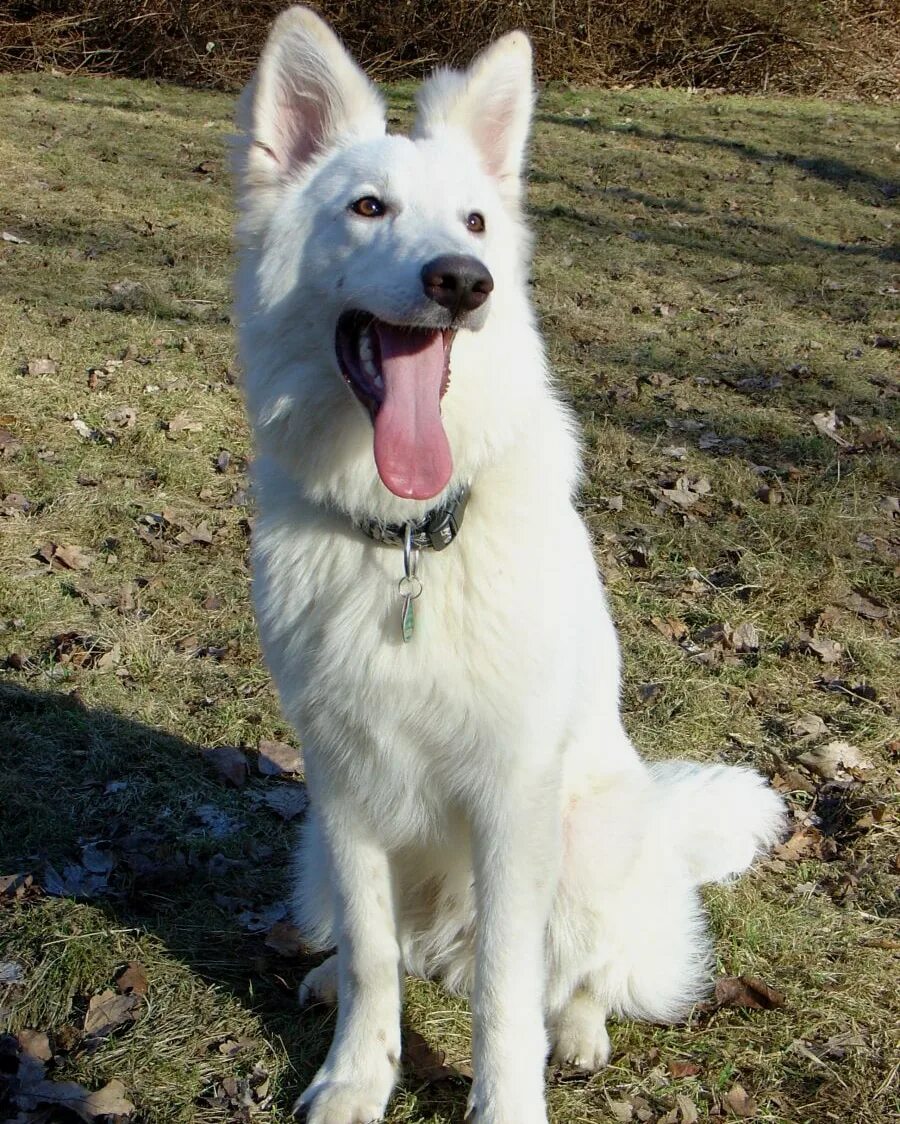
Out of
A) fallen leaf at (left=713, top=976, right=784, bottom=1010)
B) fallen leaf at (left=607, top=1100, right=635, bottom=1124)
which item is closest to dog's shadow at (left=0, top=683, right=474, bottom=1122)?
fallen leaf at (left=607, top=1100, right=635, bottom=1124)

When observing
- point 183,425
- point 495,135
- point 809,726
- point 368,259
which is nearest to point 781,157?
point 183,425

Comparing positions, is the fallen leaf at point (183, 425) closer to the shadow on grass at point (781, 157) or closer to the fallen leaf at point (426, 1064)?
the fallen leaf at point (426, 1064)

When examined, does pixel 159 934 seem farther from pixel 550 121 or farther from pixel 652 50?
pixel 652 50

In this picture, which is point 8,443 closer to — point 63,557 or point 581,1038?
point 63,557

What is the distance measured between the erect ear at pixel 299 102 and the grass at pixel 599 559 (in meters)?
1.94

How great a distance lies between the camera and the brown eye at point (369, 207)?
2352 millimetres

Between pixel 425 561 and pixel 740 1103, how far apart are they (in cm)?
142

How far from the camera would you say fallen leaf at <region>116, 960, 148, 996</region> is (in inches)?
103

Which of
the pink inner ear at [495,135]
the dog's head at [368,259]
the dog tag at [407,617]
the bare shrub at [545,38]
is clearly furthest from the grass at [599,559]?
the bare shrub at [545,38]

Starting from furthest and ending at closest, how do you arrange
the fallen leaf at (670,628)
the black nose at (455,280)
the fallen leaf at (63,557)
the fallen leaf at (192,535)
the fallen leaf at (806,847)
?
1. the fallen leaf at (192,535)
2. the fallen leaf at (63,557)
3. the fallen leaf at (670,628)
4. the fallen leaf at (806,847)
5. the black nose at (455,280)

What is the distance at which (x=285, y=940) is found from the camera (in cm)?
287

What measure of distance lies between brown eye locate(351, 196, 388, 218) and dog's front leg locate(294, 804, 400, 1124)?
4.31 ft

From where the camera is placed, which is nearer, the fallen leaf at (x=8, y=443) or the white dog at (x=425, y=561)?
the white dog at (x=425, y=561)

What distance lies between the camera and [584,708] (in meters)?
2.47
